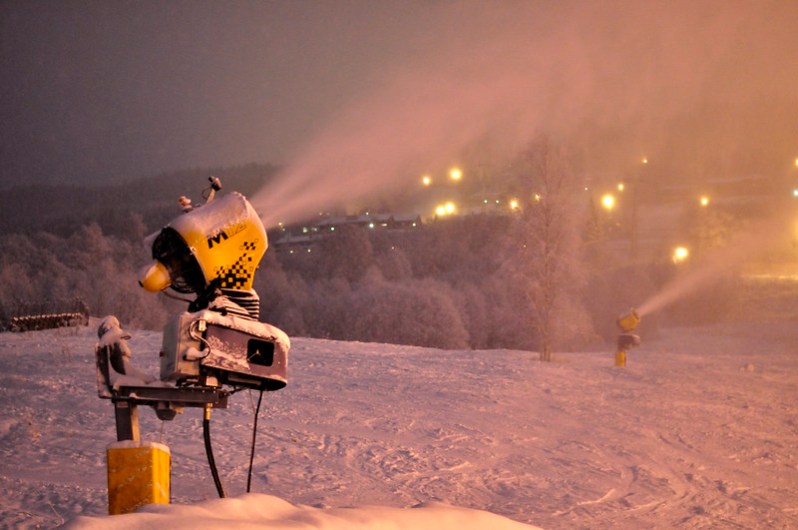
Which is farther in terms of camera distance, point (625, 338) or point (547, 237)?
point (547, 237)

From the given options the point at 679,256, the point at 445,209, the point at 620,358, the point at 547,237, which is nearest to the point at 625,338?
the point at 620,358

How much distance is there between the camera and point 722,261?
57250 mm

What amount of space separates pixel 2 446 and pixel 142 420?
1970 millimetres

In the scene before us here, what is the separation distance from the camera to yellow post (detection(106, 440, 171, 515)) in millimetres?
3893

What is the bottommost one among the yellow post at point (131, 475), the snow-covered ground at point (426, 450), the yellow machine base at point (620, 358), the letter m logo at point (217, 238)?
the snow-covered ground at point (426, 450)

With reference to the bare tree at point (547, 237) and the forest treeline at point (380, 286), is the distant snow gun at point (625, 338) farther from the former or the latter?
the forest treeline at point (380, 286)

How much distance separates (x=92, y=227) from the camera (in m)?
62.7

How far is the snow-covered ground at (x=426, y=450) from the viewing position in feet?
21.9

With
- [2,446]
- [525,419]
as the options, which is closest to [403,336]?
[525,419]

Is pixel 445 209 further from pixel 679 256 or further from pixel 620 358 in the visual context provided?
pixel 620 358

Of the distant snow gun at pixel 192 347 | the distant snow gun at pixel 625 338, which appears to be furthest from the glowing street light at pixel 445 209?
the distant snow gun at pixel 192 347

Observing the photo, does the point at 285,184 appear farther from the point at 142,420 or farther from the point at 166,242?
the point at 142,420

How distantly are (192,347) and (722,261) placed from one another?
195 feet

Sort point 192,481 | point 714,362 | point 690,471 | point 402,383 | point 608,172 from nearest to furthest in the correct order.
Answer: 1. point 192,481
2. point 690,471
3. point 402,383
4. point 714,362
5. point 608,172
